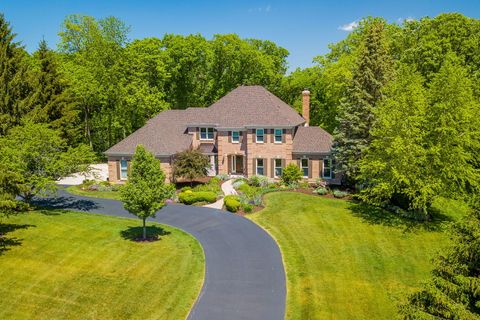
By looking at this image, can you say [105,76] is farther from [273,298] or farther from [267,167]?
[273,298]

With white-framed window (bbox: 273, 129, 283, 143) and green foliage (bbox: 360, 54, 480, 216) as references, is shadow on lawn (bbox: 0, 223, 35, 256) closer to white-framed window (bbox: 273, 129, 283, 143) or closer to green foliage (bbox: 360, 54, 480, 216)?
white-framed window (bbox: 273, 129, 283, 143)

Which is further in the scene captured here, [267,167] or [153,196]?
[267,167]

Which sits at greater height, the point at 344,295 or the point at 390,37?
the point at 390,37

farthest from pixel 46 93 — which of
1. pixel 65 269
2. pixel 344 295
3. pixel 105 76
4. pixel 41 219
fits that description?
pixel 344 295

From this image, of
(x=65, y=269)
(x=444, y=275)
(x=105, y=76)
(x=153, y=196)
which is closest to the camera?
(x=444, y=275)

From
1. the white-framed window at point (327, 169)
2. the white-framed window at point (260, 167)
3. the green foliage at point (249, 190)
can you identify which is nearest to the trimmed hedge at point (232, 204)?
the green foliage at point (249, 190)

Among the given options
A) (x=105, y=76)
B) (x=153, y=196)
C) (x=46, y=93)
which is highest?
(x=105, y=76)

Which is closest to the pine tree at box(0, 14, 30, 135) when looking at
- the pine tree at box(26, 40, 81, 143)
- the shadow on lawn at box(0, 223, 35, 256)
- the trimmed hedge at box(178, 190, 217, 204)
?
the pine tree at box(26, 40, 81, 143)

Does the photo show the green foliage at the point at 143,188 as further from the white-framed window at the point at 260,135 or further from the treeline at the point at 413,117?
the white-framed window at the point at 260,135
